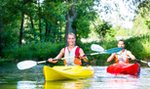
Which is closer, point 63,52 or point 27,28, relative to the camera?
point 63,52

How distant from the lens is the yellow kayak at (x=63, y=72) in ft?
41.6

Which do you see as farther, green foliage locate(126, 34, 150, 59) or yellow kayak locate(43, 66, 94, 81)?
green foliage locate(126, 34, 150, 59)

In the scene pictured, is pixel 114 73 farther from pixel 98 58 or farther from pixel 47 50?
pixel 47 50

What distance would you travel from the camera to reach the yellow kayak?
12.7 m

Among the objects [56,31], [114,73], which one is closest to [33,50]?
[56,31]

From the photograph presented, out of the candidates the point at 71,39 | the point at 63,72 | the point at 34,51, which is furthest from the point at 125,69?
the point at 34,51

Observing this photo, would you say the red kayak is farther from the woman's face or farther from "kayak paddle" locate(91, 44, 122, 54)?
the woman's face

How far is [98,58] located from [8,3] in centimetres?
629

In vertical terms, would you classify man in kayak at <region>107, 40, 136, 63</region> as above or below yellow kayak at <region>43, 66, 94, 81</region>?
above

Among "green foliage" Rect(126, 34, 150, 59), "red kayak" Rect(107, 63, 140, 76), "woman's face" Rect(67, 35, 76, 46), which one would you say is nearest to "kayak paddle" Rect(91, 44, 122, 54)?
"woman's face" Rect(67, 35, 76, 46)

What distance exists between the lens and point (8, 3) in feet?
93.9

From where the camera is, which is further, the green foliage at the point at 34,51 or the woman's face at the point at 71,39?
the green foliage at the point at 34,51

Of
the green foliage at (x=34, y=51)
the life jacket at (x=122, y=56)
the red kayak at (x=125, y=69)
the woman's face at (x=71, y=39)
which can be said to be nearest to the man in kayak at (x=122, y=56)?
the life jacket at (x=122, y=56)

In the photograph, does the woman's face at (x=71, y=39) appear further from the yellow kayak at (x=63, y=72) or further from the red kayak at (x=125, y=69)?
the red kayak at (x=125, y=69)
